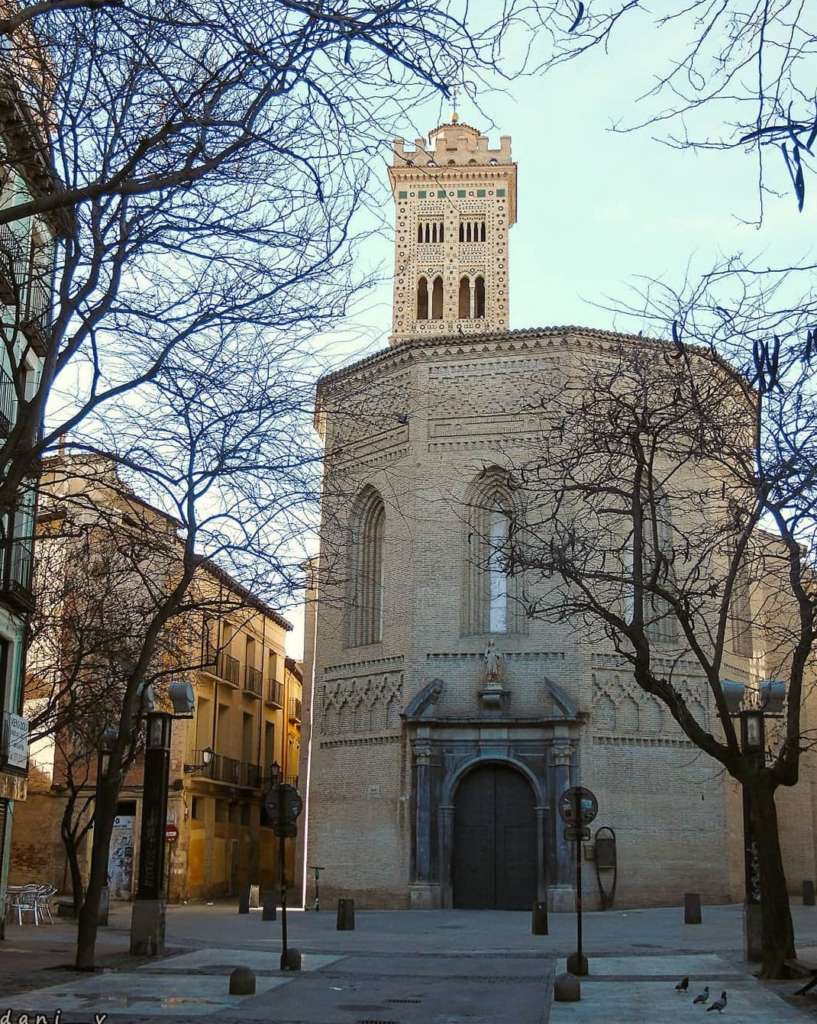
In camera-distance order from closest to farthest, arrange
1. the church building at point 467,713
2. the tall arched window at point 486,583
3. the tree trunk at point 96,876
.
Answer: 1. the tree trunk at point 96,876
2. the church building at point 467,713
3. the tall arched window at point 486,583

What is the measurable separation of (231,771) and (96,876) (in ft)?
85.4

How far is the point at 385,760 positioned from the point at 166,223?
848 inches

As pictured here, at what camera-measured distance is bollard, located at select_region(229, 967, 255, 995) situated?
12852 mm

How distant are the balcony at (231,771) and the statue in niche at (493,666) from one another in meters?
11.7

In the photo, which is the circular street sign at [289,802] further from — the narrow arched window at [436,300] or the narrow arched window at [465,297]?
the narrow arched window at [465,297]

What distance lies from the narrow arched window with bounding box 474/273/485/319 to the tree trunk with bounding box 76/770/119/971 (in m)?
45.1

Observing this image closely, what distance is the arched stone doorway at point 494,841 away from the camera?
28.7 metres

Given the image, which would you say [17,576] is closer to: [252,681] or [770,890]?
[770,890]

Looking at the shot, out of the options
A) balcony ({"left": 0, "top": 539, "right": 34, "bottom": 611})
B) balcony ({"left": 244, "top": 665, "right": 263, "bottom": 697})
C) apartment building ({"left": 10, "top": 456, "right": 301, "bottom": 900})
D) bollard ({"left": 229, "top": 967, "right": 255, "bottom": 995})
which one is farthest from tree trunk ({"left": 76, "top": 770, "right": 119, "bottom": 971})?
balcony ({"left": 244, "top": 665, "right": 263, "bottom": 697})

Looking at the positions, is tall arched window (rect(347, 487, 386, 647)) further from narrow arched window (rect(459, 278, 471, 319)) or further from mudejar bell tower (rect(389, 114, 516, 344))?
narrow arched window (rect(459, 278, 471, 319))

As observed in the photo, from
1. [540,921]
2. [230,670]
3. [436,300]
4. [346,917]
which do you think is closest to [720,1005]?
[540,921]

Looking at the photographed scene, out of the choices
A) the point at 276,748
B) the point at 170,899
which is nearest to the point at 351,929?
the point at 170,899

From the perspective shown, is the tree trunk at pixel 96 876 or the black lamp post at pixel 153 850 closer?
the tree trunk at pixel 96 876

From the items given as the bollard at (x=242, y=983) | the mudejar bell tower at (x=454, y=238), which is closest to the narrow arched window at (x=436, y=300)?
the mudejar bell tower at (x=454, y=238)
